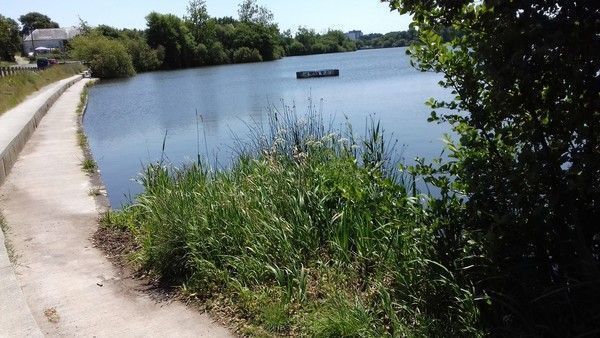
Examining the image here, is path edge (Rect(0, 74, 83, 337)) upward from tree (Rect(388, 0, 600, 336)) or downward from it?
downward

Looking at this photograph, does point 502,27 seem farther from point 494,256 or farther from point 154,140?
Result: point 154,140

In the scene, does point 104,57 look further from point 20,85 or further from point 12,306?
point 12,306

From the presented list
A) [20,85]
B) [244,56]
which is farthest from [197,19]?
[20,85]

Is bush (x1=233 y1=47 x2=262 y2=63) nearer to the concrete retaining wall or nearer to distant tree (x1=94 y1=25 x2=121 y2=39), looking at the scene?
distant tree (x1=94 y1=25 x2=121 y2=39)

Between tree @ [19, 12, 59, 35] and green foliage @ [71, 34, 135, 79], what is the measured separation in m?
66.0

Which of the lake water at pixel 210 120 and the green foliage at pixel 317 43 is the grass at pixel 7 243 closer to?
the lake water at pixel 210 120

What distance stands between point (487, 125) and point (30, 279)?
3564 mm

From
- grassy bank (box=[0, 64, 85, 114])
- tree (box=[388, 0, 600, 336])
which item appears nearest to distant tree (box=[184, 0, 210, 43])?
grassy bank (box=[0, 64, 85, 114])

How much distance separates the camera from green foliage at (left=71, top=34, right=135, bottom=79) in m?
58.8

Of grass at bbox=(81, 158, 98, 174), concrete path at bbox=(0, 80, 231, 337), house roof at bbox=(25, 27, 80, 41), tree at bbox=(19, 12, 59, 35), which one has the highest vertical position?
tree at bbox=(19, 12, 59, 35)

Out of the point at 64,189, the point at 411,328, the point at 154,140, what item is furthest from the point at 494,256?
the point at 154,140

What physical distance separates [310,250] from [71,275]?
194cm

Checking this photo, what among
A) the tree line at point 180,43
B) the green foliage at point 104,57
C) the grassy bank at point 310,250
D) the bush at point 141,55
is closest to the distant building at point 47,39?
the tree line at point 180,43

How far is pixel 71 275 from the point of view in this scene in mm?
4695
